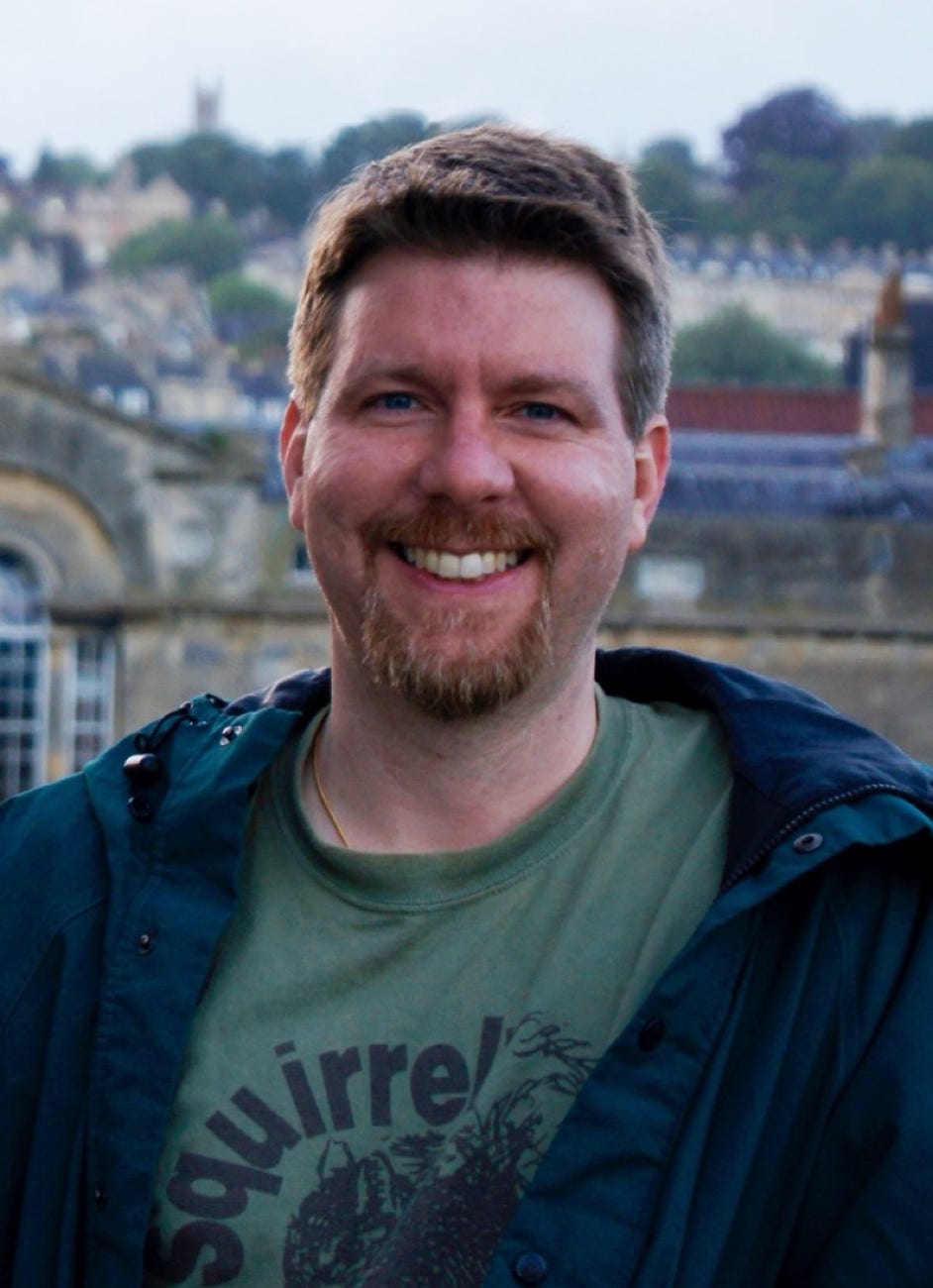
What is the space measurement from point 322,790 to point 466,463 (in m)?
0.57

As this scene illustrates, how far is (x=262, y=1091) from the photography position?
302 centimetres

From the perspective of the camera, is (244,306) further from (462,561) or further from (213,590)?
(462,561)

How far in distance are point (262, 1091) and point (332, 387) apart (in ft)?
3.20

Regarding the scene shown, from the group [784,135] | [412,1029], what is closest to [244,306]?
[784,135]

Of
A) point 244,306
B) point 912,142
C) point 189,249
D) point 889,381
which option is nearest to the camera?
point 889,381

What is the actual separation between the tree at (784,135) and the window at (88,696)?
11007cm

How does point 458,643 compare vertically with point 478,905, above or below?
above

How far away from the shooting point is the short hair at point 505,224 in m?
3.16

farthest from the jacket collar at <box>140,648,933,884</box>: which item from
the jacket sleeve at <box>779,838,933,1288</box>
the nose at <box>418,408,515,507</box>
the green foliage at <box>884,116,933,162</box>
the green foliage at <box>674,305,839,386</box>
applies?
the green foliage at <box>884,116,933,162</box>

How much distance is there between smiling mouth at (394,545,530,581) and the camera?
10.2 ft

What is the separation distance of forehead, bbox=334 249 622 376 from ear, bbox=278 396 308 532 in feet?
0.79

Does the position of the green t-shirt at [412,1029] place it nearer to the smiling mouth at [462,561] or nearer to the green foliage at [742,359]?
the smiling mouth at [462,561]

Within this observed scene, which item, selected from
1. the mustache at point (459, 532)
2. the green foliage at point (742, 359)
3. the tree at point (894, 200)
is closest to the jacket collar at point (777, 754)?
the mustache at point (459, 532)

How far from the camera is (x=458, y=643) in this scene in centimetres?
312
